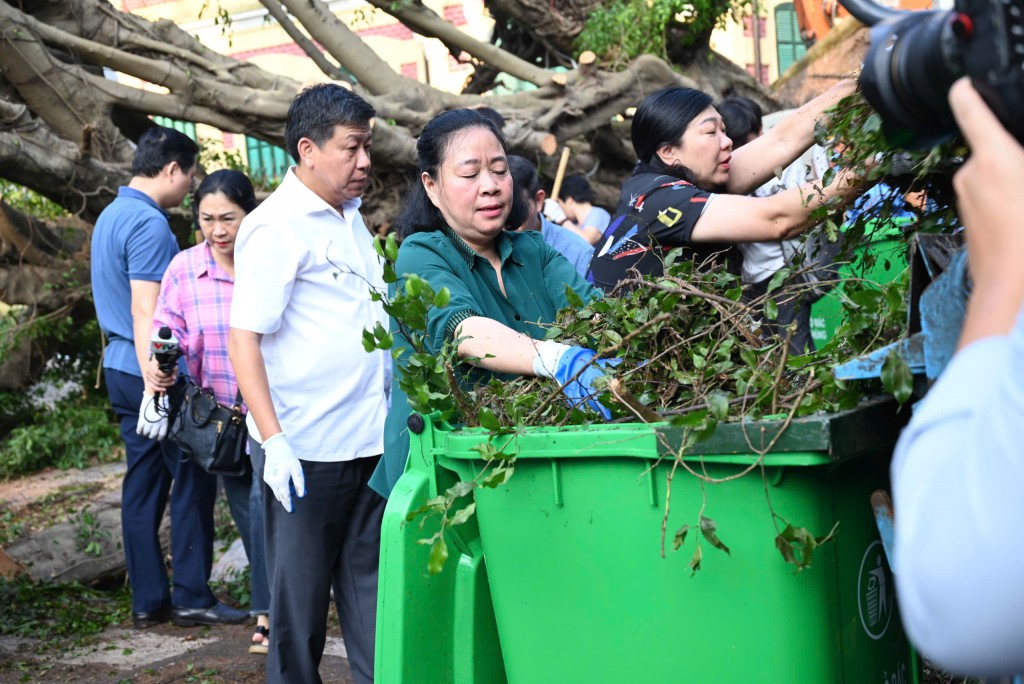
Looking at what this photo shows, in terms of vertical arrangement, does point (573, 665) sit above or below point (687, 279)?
below

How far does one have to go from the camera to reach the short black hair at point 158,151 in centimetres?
512

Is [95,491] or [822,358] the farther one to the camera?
[95,491]

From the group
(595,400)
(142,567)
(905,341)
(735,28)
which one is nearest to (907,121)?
(905,341)

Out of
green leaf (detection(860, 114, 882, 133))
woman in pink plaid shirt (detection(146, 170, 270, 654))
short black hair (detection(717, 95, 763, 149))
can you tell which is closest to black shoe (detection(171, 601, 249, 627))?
woman in pink plaid shirt (detection(146, 170, 270, 654))

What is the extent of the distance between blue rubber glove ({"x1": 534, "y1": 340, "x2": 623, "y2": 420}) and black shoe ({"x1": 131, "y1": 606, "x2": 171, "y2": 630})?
3.38 m

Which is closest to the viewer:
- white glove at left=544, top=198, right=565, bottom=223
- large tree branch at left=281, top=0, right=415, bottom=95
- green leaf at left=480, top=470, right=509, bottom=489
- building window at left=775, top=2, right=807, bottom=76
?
green leaf at left=480, top=470, right=509, bottom=489

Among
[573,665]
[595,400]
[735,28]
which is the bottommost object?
[573,665]

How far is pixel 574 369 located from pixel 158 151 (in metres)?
3.42

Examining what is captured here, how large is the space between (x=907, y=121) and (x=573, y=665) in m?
1.27

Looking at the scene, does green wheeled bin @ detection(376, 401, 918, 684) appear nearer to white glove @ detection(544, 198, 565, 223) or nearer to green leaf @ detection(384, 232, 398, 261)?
green leaf @ detection(384, 232, 398, 261)

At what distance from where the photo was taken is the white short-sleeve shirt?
11.0 ft

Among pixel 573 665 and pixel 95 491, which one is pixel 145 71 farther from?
pixel 573 665

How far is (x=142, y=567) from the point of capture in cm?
512

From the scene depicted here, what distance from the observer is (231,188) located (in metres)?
4.68
